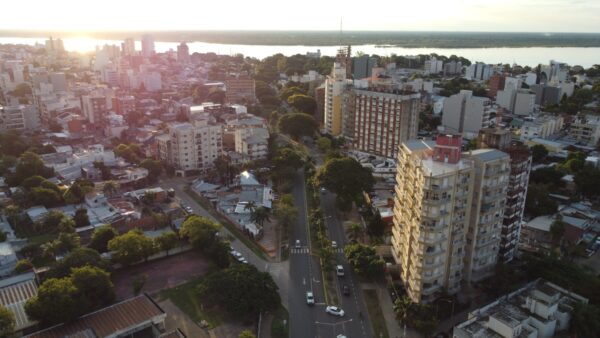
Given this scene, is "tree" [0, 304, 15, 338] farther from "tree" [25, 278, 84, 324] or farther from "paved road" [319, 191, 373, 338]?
"paved road" [319, 191, 373, 338]

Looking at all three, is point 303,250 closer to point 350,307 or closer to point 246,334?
point 350,307

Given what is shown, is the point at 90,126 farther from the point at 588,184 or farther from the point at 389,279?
the point at 588,184

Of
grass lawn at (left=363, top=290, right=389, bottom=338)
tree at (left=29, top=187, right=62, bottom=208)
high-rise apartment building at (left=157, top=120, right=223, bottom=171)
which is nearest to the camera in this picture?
grass lawn at (left=363, top=290, right=389, bottom=338)

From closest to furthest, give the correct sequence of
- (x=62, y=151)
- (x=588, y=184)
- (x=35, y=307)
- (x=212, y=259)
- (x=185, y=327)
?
(x=35, y=307), (x=185, y=327), (x=212, y=259), (x=588, y=184), (x=62, y=151)

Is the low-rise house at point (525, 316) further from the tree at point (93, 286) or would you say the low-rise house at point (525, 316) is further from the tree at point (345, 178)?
the tree at point (93, 286)

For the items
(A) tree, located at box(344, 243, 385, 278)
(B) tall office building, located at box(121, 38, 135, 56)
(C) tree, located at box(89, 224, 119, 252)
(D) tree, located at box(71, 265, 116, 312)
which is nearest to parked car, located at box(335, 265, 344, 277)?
(A) tree, located at box(344, 243, 385, 278)

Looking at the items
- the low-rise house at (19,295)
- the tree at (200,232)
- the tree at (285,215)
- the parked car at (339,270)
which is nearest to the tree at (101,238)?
the low-rise house at (19,295)

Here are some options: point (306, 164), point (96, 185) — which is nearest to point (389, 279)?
point (306, 164)
